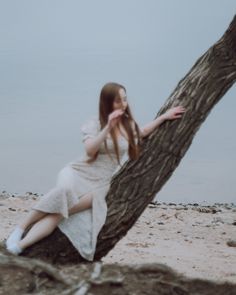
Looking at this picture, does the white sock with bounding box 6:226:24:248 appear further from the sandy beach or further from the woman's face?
the sandy beach

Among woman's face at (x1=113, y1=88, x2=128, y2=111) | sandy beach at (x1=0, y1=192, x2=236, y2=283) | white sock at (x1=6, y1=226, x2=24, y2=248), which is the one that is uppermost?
woman's face at (x1=113, y1=88, x2=128, y2=111)

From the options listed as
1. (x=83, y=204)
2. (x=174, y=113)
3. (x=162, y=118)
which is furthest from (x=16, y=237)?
(x=174, y=113)

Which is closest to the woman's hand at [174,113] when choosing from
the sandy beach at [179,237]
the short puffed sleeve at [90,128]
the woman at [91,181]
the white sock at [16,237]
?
the woman at [91,181]

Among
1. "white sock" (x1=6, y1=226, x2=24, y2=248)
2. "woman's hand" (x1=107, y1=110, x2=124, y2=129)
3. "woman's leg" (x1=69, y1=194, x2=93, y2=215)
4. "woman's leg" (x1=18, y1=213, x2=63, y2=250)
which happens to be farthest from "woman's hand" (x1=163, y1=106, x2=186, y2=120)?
"white sock" (x1=6, y1=226, x2=24, y2=248)

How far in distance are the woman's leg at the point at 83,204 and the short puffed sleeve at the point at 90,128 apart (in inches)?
19.3

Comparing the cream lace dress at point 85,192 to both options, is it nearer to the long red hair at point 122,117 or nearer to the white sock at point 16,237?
the long red hair at point 122,117

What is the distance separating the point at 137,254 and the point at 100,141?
4.18 m

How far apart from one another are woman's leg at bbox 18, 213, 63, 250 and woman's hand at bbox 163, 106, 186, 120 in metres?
1.20

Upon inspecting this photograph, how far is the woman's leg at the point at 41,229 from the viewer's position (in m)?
6.44

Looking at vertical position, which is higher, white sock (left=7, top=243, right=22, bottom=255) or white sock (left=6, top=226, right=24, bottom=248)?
white sock (left=6, top=226, right=24, bottom=248)

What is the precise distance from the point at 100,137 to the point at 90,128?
0.59 feet

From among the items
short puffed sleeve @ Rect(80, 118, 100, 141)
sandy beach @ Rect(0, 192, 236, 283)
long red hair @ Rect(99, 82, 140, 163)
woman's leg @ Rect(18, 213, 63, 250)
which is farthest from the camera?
sandy beach @ Rect(0, 192, 236, 283)

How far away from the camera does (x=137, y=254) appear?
1005 cm

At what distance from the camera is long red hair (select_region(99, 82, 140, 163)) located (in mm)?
6340
